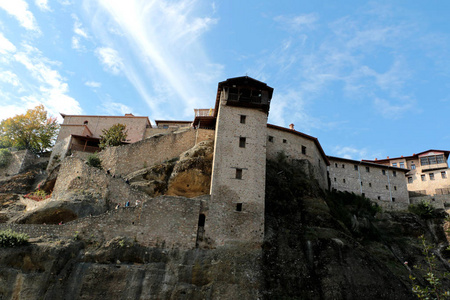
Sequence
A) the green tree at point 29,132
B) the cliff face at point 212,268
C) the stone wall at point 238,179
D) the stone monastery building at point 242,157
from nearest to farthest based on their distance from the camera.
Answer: the cliff face at point 212,268
the stone wall at point 238,179
the stone monastery building at point 242,157
the green tree at point 29,132

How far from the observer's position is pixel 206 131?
3500 centimetres

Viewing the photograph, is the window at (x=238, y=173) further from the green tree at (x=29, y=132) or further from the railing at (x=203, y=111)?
the green tree at (x=29, y=132)

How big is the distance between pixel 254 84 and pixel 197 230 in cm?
1419

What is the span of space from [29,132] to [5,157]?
542cm

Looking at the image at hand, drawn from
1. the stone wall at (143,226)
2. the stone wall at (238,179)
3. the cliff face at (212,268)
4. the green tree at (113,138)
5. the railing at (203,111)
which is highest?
the railing at (203,111)

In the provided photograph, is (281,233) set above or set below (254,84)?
below

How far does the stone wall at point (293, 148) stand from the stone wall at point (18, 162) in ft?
92.0

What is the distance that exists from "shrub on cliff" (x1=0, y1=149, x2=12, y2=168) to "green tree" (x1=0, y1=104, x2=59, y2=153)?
11.0 feet

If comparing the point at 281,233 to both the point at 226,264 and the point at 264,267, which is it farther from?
the point at 226,264

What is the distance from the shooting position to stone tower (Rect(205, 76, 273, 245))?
24.8 meters

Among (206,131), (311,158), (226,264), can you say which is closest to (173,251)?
(226,264)

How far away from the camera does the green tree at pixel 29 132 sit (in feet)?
147

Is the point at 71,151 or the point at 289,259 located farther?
the point at 71,151

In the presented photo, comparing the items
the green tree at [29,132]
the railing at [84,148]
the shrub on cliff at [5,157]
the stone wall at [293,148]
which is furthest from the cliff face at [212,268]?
the green tree at [29,132]
